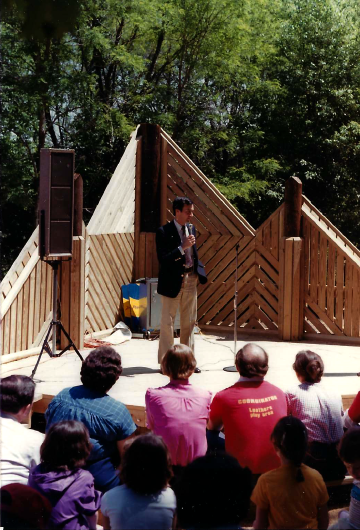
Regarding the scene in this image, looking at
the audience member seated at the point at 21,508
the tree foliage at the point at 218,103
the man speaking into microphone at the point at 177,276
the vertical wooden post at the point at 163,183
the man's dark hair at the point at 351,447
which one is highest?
the tree foliage at the point at 218,103

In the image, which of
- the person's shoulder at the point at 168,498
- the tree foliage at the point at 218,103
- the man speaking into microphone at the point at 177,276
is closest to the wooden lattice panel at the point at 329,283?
the man speaking into microphone at the point at 177,276

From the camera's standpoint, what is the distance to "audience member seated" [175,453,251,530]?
234cm

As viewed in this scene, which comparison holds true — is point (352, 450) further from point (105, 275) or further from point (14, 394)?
point (105, 275)

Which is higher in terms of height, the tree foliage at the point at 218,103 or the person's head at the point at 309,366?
the tree foliage at the point at 218,103

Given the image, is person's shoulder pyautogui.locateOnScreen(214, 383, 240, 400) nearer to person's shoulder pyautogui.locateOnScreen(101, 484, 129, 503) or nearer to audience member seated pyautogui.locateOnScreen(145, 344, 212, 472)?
audience member seated pyautogui.locateOnScreen(145, 344, 212, 472)

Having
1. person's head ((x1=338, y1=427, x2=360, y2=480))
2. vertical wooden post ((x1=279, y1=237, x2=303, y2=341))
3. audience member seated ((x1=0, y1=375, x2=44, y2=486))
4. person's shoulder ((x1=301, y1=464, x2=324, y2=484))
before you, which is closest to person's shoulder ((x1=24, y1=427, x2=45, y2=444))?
audience member seated ((x1=0, y1=375, x2=44, y2=486))

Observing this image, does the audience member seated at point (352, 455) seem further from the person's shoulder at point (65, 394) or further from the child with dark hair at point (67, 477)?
the person's shoulder at point (65, 394)

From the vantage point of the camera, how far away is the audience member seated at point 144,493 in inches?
94.4

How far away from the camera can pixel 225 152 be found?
779 inches

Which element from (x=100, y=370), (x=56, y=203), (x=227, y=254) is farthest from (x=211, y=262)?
(x=100, y=370)

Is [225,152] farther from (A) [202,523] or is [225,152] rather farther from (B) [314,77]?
(A) [202,523]

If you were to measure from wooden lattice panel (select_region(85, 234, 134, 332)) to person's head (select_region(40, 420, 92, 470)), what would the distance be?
4.78 m

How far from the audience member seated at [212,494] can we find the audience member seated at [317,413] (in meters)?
1.21

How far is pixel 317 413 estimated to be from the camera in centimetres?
362
